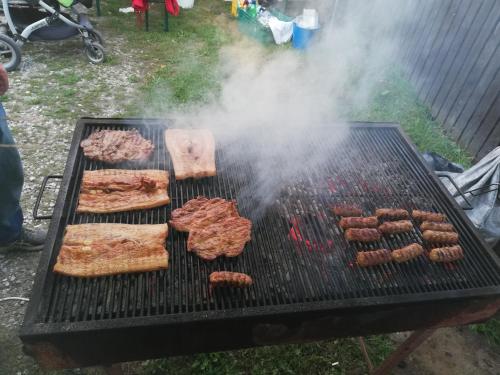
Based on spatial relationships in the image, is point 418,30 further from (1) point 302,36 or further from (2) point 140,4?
(2) point 140,4

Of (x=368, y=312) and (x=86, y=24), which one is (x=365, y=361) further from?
(x=86, y=24)

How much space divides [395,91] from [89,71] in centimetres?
760

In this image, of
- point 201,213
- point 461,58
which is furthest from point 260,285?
point 461,58

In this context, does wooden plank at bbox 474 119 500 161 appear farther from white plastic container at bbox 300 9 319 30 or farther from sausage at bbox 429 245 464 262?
white plastic container at bbox 300 9 319 30

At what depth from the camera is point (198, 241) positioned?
10.4ft

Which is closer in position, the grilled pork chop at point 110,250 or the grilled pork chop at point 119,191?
the grilled pork chop at point 110,250

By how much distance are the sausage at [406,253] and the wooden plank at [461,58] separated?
588cm

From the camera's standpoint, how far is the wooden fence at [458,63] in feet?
22.4

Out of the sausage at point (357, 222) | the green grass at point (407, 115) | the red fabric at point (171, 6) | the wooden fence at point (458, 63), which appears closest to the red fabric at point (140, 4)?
the red fabric at point (171, 6)

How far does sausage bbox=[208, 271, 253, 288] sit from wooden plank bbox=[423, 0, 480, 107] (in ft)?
24.6

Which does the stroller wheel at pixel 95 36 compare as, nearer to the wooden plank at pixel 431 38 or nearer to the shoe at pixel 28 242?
the shoe at pixel 28 242

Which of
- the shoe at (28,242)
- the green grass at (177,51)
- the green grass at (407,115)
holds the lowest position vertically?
the shoe at (28,242)

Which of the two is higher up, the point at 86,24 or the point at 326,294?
the point at 326,294

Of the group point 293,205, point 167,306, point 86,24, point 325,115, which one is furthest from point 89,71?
point 167,306
